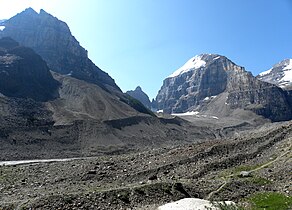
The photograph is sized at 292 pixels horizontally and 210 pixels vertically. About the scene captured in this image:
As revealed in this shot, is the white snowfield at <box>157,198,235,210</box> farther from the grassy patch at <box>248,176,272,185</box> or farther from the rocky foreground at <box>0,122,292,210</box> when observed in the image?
the grassy patch at <box>248,176,272,185</box>

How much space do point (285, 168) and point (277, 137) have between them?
57.7 feet

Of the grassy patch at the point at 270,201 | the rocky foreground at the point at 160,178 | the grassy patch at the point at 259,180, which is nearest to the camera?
the grassy patch at the point at 270,201

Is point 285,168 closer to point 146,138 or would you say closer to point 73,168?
point 73,168

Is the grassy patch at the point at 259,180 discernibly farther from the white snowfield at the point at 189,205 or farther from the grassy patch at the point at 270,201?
the white snowfield at the point at 189,205

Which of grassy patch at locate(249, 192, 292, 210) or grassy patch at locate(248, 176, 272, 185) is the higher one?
grassy patch at locate(248, 176, 272, 185)

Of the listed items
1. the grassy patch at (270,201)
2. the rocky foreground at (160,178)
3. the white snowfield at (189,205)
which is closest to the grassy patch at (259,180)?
the rocky foreground at (160,178)

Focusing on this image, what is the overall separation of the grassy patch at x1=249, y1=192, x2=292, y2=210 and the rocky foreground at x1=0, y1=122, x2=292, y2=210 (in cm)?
140

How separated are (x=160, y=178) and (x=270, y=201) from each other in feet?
68.6

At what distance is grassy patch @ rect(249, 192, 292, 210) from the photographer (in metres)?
33.4

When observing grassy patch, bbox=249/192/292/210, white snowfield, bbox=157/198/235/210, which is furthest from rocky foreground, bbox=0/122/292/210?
white snowfield, bbox=157/198/235/210

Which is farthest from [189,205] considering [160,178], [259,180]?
[160,178]

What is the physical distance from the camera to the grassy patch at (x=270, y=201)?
3341 cm

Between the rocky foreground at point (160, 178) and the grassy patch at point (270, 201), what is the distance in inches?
55.2

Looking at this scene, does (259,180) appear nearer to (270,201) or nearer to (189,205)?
(270,201)
